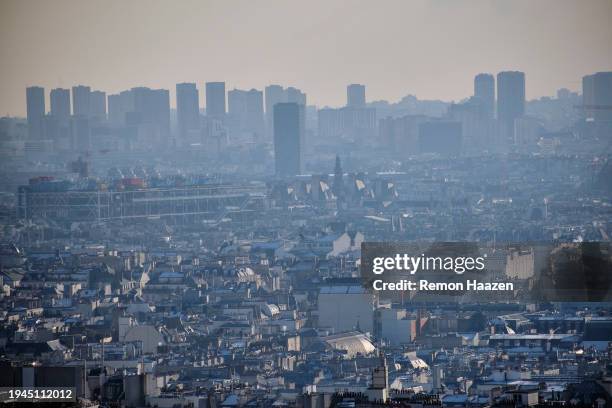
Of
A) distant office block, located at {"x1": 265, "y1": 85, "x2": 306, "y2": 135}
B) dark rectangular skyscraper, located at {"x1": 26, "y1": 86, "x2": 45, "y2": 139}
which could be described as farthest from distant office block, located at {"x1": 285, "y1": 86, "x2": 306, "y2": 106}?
dark rectangular skyscraper, located at {"x1": 26, "y1": 86, "x2": 45, "y2": 139}

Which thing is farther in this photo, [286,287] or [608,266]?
[286,287]

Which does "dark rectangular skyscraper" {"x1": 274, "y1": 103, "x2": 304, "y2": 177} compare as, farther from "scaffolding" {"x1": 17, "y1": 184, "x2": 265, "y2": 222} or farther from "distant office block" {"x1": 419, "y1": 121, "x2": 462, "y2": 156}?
"scaffolding" {"x1": 17, "y1": 184, "x2": 265, "y2": 222}

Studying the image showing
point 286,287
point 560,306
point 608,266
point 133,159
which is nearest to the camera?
point 608,266

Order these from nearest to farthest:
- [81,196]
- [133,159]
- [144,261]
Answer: [144,261]
[81,196]
[133,159]

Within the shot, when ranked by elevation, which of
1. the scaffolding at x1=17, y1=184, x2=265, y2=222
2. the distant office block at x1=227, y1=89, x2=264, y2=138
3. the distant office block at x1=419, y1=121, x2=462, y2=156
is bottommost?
the scaffolding at x1=17, y1=184, x2=265, y2=222

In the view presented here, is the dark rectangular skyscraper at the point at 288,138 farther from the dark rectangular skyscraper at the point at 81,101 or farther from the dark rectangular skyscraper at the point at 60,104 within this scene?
the dark rectangular skyscraper at the point at 60,104

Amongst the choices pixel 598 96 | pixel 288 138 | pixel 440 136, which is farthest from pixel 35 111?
pixel 440 136

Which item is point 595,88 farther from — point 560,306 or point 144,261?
point 560,306

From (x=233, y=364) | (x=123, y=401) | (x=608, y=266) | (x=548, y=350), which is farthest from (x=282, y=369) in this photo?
(x=123, y=401)
